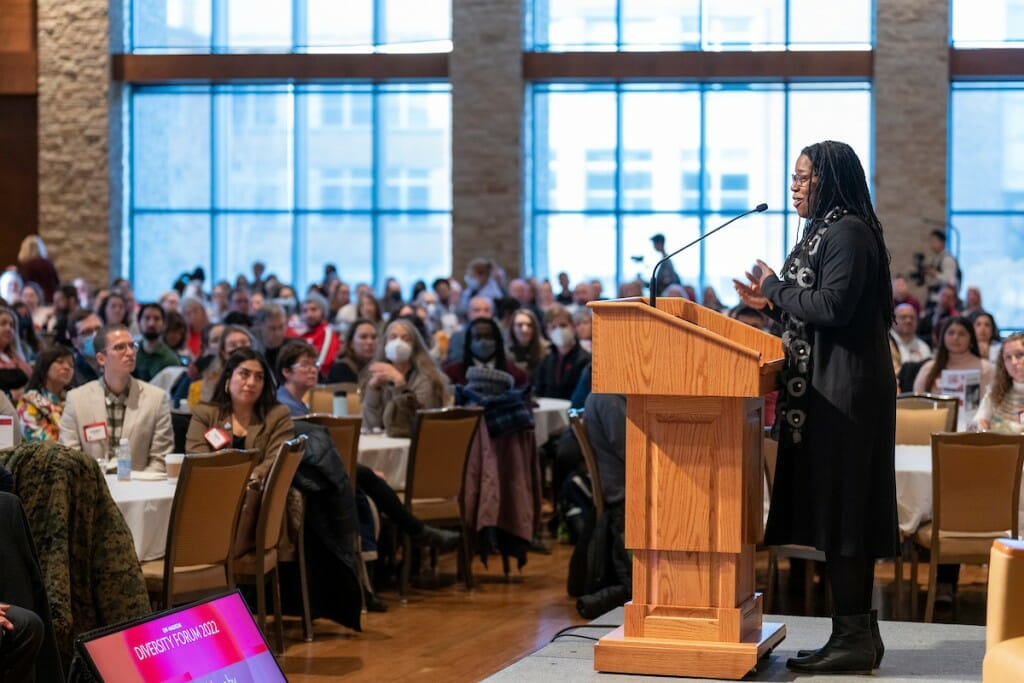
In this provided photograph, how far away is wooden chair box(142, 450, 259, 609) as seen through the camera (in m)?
6.10

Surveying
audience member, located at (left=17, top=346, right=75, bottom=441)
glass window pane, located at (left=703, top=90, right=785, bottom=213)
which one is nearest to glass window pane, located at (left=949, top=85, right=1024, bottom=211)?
glass window pane, located at (left=703, top=90, right=785, bottom=213)

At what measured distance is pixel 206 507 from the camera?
6.21 meters

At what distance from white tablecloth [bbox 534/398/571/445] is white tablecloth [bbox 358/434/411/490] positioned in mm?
1967

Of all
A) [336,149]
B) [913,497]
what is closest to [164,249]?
[336,149]

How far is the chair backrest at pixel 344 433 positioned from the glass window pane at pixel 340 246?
526 inches

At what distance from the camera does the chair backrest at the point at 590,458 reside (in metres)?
7.57

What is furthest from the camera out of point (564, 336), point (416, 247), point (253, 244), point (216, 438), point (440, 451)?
point (253, 244)

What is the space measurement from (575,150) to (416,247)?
8.15 feet

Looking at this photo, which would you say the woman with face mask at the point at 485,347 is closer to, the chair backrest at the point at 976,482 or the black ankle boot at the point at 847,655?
the chair backrest at the point at 976,482

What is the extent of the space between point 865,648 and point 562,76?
51.5 feet

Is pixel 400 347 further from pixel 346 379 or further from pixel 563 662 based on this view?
pixel 563 662

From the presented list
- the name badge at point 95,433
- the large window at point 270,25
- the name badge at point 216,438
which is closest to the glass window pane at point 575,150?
the large window at point 270,25

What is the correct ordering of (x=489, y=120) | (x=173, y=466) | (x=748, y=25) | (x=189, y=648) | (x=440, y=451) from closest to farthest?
(x=189, y=648), (x=173, y=466), (x=440, y=451), (x=489, y=120), (x=748, y=25)

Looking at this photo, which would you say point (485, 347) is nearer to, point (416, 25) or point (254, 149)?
point (416, 25)
